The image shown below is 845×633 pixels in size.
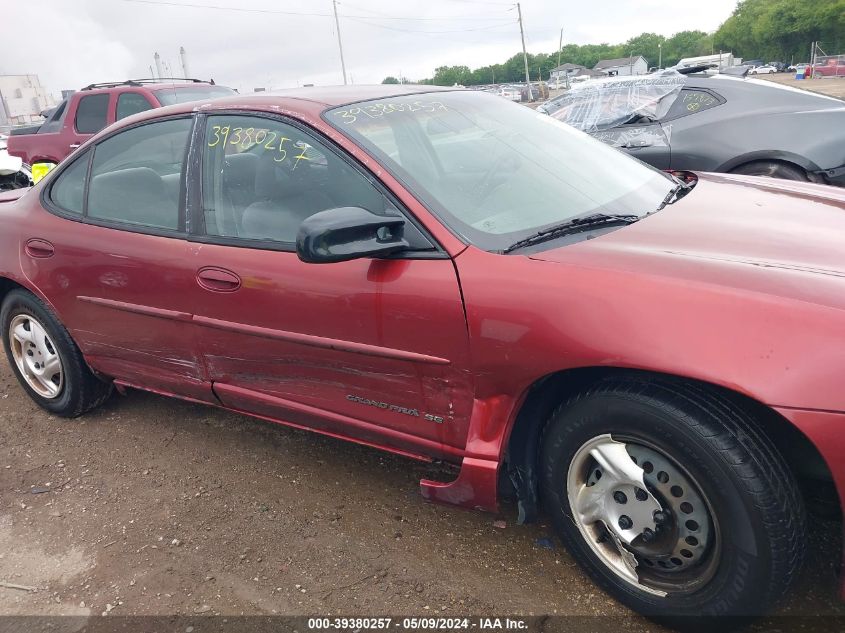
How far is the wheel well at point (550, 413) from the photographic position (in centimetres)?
178

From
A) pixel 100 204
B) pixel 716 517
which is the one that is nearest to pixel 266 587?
pixel 716 517

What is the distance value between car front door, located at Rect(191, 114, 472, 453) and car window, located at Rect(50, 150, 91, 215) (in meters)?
0.92

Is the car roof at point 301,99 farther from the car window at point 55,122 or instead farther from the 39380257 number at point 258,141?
the car window at point 55,122

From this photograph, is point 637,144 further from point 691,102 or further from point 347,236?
point 347,236

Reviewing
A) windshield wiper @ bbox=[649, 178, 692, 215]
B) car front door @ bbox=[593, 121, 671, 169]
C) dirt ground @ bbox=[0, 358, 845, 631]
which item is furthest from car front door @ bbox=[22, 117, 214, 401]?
car front door @ bbox=[593, 121, 671, 169]

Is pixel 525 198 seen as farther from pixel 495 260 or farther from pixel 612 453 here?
pixel 612 453

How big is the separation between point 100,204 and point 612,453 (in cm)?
260

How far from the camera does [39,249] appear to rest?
11.0ft

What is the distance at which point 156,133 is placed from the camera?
312 centimetres

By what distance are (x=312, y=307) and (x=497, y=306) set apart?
0.72 m

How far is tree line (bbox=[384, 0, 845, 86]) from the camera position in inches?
2527

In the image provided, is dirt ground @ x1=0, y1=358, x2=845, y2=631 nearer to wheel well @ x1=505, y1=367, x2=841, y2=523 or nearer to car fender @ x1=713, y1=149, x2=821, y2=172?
wheel well @ x1=505, y1=367, x2=841, y2=523

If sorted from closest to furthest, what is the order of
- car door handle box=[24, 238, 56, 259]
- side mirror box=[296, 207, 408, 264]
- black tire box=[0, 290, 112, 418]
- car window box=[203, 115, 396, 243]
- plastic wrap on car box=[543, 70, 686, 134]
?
side mirror box=[296, 207, 408, 264] → car window box=[203, 115, 396, 243] → car door handle box=[24, 238, 56, 259] → black tire box=[0, 290, 112, 418] → plastic wrap on car box=[543, 70, 686, 134]

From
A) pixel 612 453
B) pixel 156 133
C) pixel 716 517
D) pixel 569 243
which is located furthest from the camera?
pixel 156 133
